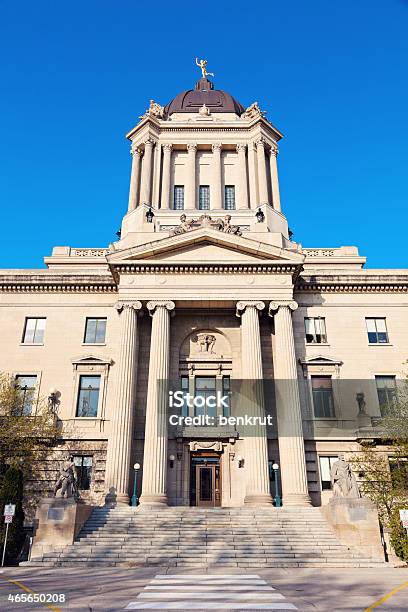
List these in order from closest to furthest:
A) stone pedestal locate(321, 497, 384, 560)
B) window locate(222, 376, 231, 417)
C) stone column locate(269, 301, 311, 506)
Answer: stone pedestal locate(321, 497, 384, 560) < stone column locate(269, 301, 311, 506) < window locate(222, 376, 231, 417)

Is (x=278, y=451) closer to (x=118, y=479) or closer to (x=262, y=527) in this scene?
(x=262, y=527)

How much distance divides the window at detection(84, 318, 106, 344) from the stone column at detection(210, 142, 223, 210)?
15496 millimetres

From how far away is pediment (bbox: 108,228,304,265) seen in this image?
33.0 m

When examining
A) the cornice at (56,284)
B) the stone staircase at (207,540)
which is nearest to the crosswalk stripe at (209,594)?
the stone staircase at (207,540)

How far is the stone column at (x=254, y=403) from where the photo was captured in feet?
92.0

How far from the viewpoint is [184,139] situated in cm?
4775

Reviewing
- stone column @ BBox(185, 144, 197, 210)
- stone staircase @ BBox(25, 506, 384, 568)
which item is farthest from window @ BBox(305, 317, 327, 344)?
stone column @ BBox(185, 144, 197, 210)

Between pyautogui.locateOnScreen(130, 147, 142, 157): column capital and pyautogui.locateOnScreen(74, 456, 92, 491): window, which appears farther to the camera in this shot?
pyautogui.locateOnScreen(130, 147, 142, 157): column capital

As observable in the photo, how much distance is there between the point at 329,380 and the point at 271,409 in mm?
4978

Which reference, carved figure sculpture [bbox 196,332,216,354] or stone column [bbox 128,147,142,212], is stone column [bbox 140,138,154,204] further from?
carved figure sculpture [bbox 196,332,216,354]

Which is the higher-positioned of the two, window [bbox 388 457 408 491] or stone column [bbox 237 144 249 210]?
stone column [bbox 237 144 249 210]

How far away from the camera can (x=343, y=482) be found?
81.0 feet

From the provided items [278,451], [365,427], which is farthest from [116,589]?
[365,427]

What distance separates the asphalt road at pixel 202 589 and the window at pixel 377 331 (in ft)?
59.2
